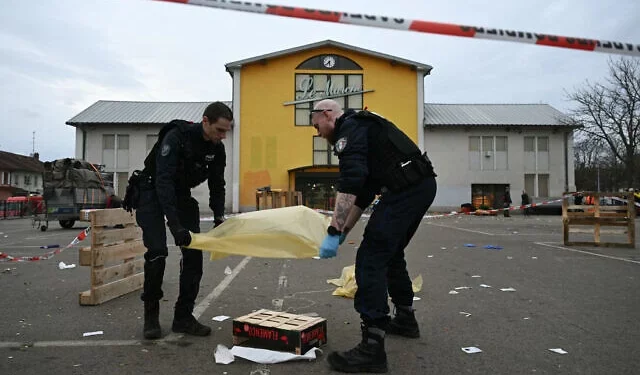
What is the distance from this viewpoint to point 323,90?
111ft

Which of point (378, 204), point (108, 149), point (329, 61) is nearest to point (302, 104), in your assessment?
point (329, 61)

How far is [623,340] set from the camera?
3.61 metres

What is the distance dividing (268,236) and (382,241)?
0.95 meters

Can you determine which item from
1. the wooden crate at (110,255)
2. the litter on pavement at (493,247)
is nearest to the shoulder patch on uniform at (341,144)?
the wooden crate at (110,255)

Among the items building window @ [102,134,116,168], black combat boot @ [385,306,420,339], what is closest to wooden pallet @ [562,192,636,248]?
black combat boot @ [385,306,420,339]

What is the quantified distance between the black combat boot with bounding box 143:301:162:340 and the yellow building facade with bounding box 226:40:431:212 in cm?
2894

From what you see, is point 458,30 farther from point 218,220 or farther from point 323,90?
point 323,90

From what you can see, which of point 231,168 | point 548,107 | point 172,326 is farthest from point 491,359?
point 548,107

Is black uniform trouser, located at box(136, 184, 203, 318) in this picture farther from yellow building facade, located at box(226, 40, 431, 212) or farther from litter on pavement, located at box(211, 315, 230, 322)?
yellow building facade, located at box(226, 40, 431, 212)

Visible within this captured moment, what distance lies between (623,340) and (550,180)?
34744 mm

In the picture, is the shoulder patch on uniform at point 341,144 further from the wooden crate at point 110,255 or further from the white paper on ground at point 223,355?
the wooden crate at point 110,255

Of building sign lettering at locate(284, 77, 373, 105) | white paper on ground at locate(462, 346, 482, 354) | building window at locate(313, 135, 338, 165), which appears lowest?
white paper on ground at locate(462, 346, 482, 354)

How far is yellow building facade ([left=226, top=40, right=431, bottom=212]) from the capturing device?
108 ft

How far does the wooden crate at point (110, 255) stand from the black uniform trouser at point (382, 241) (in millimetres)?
3162
